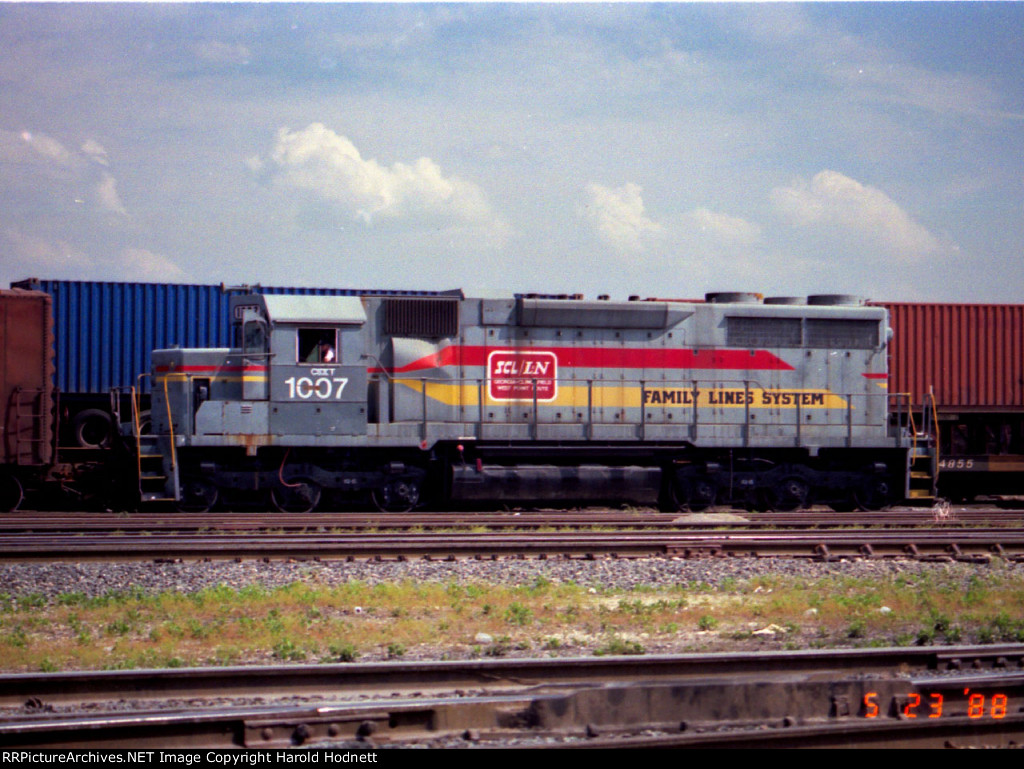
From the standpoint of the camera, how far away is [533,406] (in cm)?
1466

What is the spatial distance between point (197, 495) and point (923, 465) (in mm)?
11502

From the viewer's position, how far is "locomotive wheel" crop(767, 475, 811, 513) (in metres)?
15.1

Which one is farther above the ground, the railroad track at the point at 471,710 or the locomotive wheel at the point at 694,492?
the locomotive wheel at the point at 694,492

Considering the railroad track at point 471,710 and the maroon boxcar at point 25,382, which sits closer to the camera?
the railroad track at point 471,710

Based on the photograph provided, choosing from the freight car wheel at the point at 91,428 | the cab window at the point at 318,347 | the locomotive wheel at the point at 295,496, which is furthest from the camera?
the freight car wheel at the point at 91,428

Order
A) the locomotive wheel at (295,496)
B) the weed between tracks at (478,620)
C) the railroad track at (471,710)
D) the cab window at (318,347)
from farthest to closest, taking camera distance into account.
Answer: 1. the locomotive wheel at (295,496)
2. the cab window at (318,347)
3. the weed between tracks at (478,620)
4. the railroad track at (471,710)

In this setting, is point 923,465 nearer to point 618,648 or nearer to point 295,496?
point 295,496

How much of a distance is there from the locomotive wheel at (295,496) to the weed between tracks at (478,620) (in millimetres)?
4972

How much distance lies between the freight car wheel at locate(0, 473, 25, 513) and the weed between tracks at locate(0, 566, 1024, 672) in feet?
22.4

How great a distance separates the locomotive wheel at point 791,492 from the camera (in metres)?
15.1

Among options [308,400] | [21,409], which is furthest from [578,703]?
[21,409]

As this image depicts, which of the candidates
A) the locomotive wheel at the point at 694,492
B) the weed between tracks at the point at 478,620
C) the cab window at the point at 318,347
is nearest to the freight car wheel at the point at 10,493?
the cab window at the point at 318,347

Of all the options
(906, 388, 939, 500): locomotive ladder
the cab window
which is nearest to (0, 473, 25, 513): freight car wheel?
the cab window
